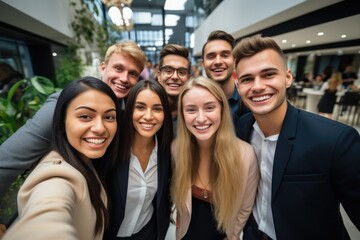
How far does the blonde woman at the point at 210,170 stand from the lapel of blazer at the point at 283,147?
211mm

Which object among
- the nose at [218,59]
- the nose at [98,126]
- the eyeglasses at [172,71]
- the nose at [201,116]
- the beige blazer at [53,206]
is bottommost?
the beige blazer at [53,206]

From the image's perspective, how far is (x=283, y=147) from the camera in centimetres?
107

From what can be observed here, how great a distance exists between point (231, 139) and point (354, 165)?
672mm

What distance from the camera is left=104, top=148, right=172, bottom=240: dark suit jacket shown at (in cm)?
126

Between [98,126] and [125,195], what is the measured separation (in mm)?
596

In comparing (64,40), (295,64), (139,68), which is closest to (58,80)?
(64,40)

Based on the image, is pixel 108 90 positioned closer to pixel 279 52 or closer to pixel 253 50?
pixel 253 50

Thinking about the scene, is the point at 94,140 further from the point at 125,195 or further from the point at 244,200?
the point at 244,200

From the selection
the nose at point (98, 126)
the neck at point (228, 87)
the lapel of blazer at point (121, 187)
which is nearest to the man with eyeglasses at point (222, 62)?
the neck at point (228, 87)

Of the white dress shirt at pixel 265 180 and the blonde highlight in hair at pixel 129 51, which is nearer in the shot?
the white dress shirt at pixel 265 180

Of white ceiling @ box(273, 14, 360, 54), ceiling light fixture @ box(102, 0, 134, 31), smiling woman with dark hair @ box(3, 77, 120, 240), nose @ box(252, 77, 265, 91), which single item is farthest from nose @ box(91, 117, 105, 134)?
white ceiling @ box(273, 14, 360, 54)

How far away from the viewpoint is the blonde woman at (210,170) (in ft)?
4.28

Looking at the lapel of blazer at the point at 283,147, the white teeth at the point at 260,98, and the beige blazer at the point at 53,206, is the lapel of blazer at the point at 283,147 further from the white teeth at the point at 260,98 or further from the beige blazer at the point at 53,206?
the beige blazer at the point at 53,206

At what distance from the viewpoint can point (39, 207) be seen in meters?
0.64
